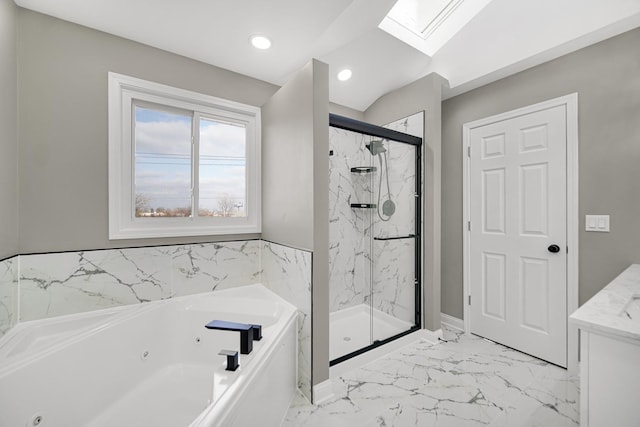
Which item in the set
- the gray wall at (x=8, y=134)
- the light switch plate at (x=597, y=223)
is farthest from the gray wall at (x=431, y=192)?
the gray wall at (x=8, y=134)

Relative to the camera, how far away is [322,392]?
175cm

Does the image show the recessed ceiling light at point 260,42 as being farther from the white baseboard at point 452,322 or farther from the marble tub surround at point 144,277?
the white baseboard at point 452,322

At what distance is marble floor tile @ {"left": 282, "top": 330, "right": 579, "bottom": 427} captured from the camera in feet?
5.13

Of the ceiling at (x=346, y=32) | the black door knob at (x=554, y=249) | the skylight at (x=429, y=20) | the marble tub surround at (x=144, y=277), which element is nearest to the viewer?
the marble tub surround at (x=144, y=277)

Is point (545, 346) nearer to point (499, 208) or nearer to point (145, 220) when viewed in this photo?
point (499, 208)

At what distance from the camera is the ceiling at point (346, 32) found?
5.46 ft

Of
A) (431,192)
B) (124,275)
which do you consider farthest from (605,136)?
(124,275)

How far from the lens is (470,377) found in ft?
6.39

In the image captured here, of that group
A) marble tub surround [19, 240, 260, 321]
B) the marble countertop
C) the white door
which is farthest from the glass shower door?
the marble countertop

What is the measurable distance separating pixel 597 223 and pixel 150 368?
3.25 meters

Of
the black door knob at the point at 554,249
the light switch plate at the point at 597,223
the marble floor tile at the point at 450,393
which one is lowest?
the marble floor tile at the point at 450,393

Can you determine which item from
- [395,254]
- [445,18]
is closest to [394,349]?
[395,254]

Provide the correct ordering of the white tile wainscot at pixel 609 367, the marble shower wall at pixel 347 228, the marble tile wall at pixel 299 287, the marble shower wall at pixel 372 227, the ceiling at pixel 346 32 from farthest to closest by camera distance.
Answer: the marble shower wall at pixel 347 228
the marble shower wall at pixel 372 227
the marble tile wall at pixel 299 287
the ceiling at pixel 346 32
the white tile wainscot at pixel 609 367

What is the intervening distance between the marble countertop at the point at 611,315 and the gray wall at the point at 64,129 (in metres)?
2.47
